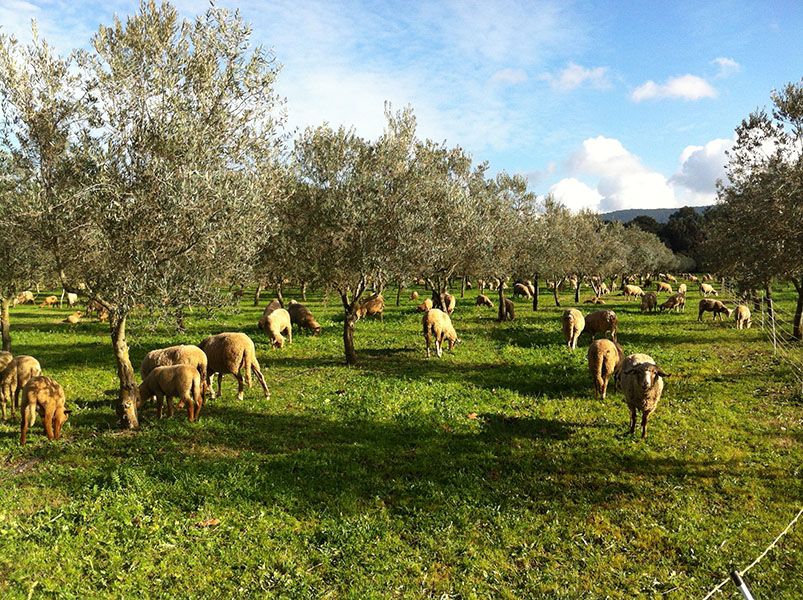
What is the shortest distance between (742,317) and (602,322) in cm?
1245

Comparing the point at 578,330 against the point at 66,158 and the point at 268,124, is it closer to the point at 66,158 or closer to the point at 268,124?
the point at 268,124

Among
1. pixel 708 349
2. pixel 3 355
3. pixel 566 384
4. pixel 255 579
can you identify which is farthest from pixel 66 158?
pixel 708 349

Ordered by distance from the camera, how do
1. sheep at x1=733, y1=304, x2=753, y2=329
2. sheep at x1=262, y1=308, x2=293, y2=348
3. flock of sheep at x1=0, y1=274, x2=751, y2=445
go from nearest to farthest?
flock of sheep at x1=0, y1=274, x2=751, y2=445, sheep at x1=262, y1=308, x2=293, y2=348, sheep at x1=733, y1=304, x2=753, y2=329

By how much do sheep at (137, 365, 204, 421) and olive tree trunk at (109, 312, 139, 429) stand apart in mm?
823

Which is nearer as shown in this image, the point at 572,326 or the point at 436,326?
the point at 436,326

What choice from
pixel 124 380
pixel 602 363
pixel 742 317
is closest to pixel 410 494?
pixel 124 380

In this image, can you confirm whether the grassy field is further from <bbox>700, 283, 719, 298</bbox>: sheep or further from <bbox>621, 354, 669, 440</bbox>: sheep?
<bbox>700, 283, 719, 298</bbox>: sheep

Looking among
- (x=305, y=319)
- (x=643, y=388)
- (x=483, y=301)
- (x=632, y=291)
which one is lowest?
(x=643, y=388)

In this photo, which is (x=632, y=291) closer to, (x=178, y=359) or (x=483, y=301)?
(x=483, y=301)

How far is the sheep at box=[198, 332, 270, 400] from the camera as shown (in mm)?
15781

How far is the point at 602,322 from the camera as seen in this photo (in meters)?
24.9

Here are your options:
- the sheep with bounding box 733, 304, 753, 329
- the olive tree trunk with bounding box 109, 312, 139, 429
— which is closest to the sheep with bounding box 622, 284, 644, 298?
the sheep with bounding box 733, 304, 753, 329

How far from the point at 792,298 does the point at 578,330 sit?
40.9 m

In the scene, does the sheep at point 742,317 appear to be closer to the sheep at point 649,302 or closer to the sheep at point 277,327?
the sheep at point 649,302
